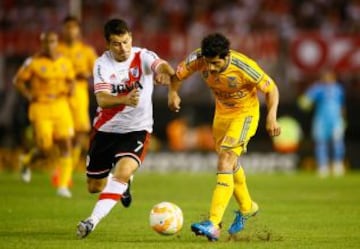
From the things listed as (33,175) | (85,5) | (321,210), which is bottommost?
(33,175)

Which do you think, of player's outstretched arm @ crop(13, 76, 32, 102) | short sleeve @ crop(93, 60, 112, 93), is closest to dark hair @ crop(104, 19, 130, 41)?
short sleeve @ crop(93, 60, 112, 93)

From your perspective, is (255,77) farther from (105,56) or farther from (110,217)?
(110,217)

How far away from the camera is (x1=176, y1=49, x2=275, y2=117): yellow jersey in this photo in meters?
10.7

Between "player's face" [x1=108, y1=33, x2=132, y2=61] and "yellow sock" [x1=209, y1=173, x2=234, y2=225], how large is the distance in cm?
161

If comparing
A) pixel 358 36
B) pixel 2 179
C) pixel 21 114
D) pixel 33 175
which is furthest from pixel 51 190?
pixel 358 36

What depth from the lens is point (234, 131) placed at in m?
10.8

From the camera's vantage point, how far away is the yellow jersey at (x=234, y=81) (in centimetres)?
1066

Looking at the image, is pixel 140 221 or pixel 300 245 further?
pixel 140 221

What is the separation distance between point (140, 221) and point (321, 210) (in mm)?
3108

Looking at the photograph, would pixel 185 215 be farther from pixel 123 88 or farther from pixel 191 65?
pixel 191 65

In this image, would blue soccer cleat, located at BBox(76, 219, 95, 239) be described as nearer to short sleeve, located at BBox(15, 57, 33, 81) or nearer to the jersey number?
the jersey number

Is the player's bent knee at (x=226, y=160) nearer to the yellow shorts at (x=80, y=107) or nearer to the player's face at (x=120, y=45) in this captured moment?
the player's face at (x=120, y=45)

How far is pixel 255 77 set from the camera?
35.0 ft

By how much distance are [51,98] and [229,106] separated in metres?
6.17
